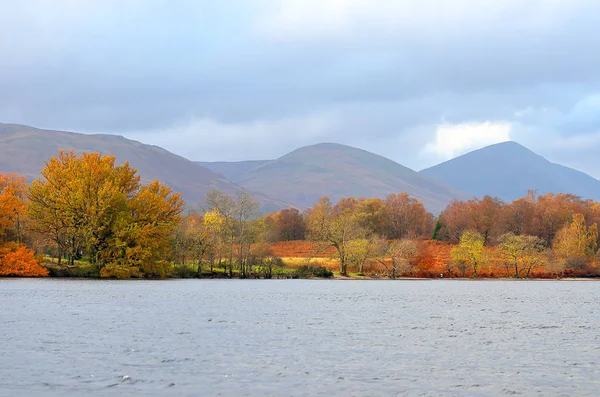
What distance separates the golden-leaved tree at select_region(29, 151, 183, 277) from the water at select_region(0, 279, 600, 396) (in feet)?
145

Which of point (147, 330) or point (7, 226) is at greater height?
point (7, 226)

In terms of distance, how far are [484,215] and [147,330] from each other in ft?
450

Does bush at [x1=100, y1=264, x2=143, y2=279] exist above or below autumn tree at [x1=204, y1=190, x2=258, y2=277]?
below

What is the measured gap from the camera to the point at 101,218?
96562 millimetres

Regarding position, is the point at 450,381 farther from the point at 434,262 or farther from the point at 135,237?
the point at 434,262

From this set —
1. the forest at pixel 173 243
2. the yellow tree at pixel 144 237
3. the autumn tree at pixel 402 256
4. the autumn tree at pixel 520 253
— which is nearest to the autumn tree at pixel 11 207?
the forest at pixel 173 243

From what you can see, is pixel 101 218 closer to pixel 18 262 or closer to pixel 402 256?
pixel 18 262

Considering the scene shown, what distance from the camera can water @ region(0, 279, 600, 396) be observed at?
70.3ft

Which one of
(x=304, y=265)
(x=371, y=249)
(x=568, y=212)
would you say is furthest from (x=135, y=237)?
(x=568, y=212)

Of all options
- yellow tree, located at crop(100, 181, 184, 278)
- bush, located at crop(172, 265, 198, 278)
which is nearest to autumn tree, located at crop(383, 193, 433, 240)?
bush, located at crop(172, 265, 198, 278)

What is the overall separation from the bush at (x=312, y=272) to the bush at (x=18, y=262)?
148 feet

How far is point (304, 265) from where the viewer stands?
120m

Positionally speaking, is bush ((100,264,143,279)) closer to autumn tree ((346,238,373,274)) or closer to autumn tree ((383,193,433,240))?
autumn tree ((346,238,373,274))

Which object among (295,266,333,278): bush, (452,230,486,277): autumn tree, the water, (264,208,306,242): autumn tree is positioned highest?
(264,208,306,242): autumn tree
